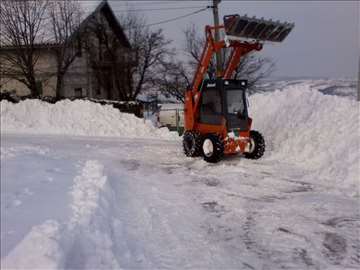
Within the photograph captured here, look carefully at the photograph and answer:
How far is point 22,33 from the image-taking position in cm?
2303

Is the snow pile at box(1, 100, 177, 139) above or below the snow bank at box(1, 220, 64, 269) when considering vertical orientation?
above

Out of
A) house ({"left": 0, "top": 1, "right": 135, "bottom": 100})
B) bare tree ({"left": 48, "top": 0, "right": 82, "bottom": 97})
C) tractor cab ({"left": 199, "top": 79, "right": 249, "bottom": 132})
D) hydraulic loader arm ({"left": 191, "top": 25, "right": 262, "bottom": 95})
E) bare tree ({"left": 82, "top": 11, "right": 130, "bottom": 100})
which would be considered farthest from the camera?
bare tree ({"left": 82, "top": 11, "right": 130, "bottom": 100})

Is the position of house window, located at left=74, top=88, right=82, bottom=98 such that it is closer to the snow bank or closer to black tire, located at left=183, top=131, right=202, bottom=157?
black tire, located at left=183, top=131, right=202, bottom=157

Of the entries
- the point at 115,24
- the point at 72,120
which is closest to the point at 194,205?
the point at 72,120

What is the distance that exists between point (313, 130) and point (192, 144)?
3623mm

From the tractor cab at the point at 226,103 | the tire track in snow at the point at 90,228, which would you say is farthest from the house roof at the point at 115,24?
the tire track in snow at the point at 90,228

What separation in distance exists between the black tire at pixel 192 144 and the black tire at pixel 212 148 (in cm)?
16

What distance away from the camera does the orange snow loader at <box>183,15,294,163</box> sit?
11.5 m

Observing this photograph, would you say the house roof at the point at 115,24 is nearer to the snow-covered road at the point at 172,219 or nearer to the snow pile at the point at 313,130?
the snow pile at the point at 313,130

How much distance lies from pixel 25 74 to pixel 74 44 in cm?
360

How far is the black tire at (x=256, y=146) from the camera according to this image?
12250mm

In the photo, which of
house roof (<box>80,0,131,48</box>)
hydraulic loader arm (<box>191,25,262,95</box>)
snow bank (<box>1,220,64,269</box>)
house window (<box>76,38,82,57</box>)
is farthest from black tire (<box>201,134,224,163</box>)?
house roof (<box>80,0,131,48</box>)

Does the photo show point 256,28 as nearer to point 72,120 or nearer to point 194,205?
point 194,205

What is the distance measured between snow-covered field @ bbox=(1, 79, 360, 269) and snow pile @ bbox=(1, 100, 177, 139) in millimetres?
3739
